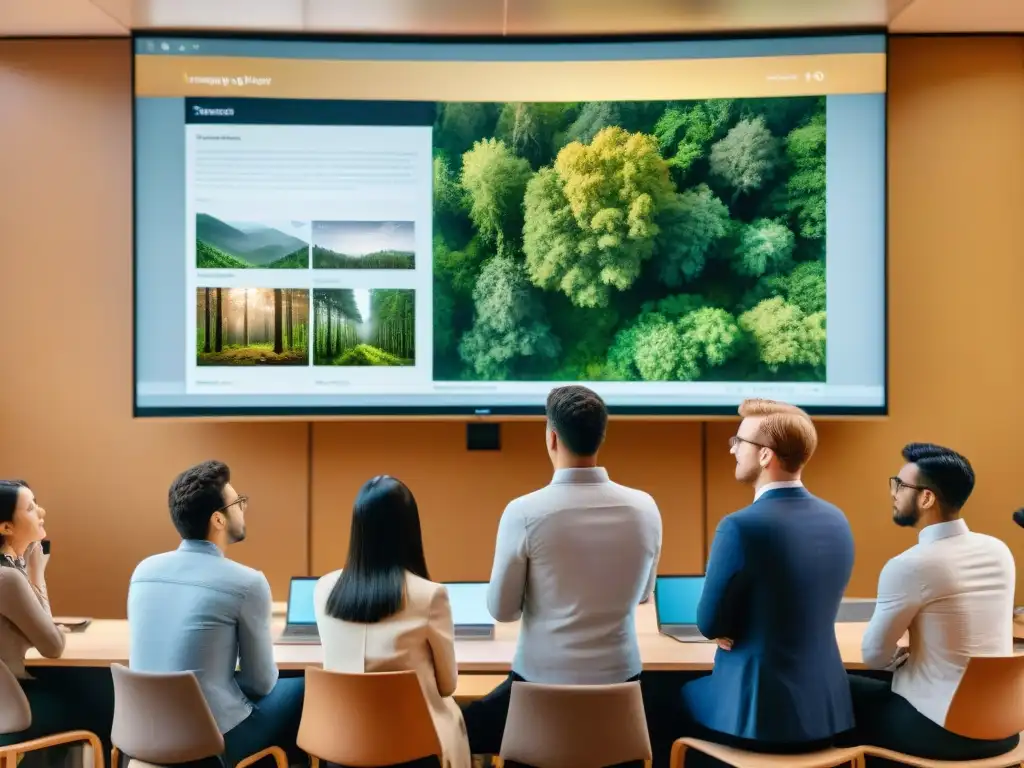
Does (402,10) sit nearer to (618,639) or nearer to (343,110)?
(343,110)

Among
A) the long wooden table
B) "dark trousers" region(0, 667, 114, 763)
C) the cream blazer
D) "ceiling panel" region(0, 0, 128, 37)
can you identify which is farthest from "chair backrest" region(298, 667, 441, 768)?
"ceiling panel" region(0, 0, 128, 37)

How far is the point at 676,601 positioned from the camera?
122 inches

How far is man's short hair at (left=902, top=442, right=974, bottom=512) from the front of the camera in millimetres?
2488

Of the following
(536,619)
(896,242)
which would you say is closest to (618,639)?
(536,619)

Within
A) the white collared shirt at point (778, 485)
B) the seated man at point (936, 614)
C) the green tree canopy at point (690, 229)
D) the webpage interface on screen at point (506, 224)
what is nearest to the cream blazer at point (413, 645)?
the white collared shirt at point (778, 485)

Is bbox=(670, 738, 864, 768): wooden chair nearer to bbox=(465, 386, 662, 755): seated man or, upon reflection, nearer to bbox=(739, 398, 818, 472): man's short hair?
bbox=(465, 386, 662, 755): seated man

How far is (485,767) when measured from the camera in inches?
113

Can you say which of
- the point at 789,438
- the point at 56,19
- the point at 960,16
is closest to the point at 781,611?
the point at 789,438

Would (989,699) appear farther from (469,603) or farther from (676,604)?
(469,603)

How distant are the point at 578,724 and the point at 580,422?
0.77 metres

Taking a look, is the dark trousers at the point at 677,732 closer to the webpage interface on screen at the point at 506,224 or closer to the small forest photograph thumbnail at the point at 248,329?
the webpage interface on screen at the point at 506,224

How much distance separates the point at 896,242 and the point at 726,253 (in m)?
0.76

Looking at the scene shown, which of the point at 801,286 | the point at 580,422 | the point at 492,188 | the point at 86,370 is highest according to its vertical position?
the point at 492,188

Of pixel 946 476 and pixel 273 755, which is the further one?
pixel 273 755
